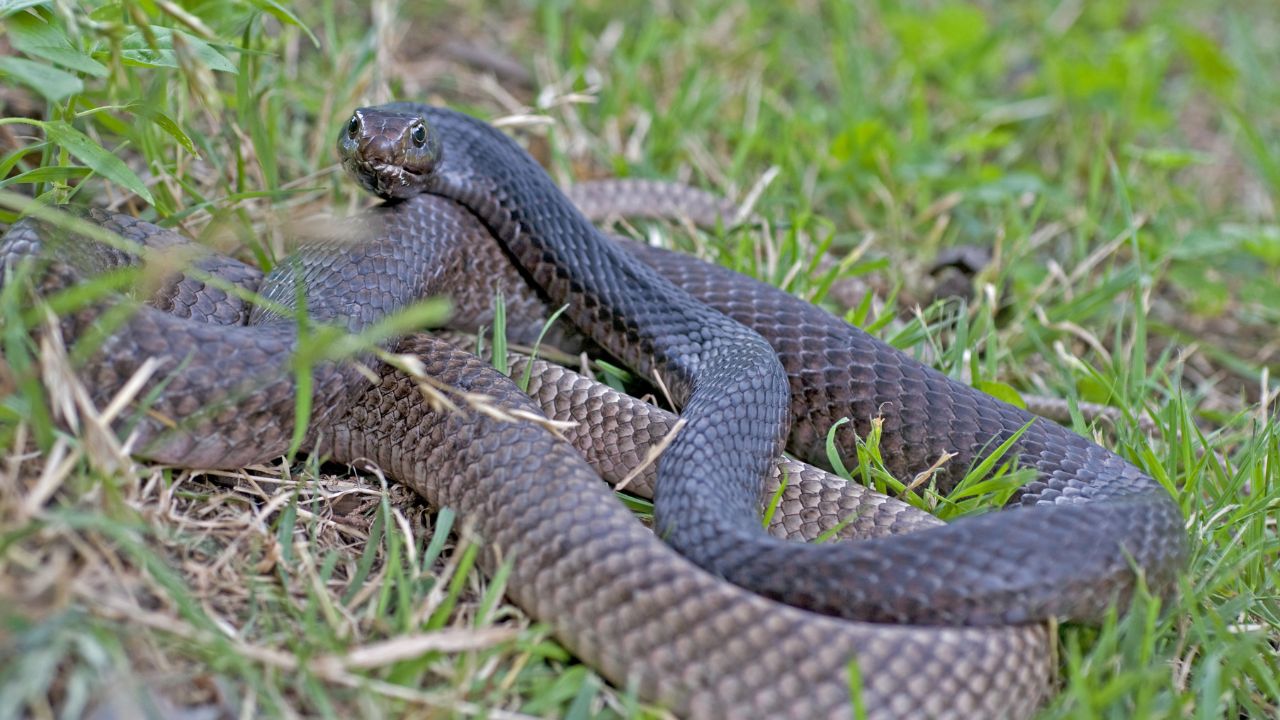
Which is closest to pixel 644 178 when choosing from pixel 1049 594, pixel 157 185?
pixel 157 185

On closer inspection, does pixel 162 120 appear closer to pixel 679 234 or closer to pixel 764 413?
pixel 764 413

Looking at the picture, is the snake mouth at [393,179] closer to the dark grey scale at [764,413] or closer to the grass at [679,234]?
the dark grey scale at [764,413]

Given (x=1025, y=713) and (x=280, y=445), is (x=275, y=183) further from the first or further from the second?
(x=1025, y=713)

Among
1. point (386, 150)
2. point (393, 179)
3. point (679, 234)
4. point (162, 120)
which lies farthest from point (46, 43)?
point (679, 234)

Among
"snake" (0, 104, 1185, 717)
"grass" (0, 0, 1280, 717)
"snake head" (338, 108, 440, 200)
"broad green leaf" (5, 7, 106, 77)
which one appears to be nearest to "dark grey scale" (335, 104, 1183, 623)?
"snake" (0, 104, 1185, 717)

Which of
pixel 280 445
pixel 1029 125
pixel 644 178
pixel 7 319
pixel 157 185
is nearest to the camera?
pixel 7 319

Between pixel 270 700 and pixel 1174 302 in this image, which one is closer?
pixel 270 700
